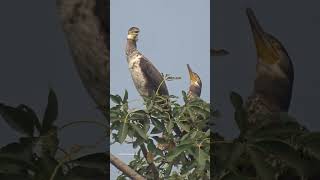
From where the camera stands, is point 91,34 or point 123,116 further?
point 123,116

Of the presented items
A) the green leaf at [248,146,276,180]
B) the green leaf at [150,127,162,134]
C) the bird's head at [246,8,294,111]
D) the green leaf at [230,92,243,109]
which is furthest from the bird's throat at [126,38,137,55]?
the green leaf at [248,146,276,180]

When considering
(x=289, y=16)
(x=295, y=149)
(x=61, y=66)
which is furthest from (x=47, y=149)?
(x=289, y=16)

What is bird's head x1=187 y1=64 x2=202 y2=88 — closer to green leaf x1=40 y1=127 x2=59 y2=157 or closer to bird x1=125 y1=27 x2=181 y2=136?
bird x1=125 y1=27 x2=181 y2=136

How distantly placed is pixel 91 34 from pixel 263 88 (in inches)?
15.5

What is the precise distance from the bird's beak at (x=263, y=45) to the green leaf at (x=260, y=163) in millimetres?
475

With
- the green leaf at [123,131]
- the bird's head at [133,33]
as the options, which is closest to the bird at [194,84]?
the bird's head at [133,33]

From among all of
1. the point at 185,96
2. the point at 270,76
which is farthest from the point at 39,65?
the point at 270,76

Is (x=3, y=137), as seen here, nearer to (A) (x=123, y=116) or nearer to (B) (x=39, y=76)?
(B) (x=39, y=76)

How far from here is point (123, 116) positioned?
105 cm

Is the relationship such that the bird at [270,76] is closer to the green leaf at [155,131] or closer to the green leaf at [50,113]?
the green leaf at [155,131]

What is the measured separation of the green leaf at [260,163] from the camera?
1.54ft

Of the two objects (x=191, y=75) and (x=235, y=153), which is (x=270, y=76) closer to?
(x=191, y=75)

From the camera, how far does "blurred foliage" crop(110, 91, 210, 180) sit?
3.37 feet

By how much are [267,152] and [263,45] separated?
500mm
